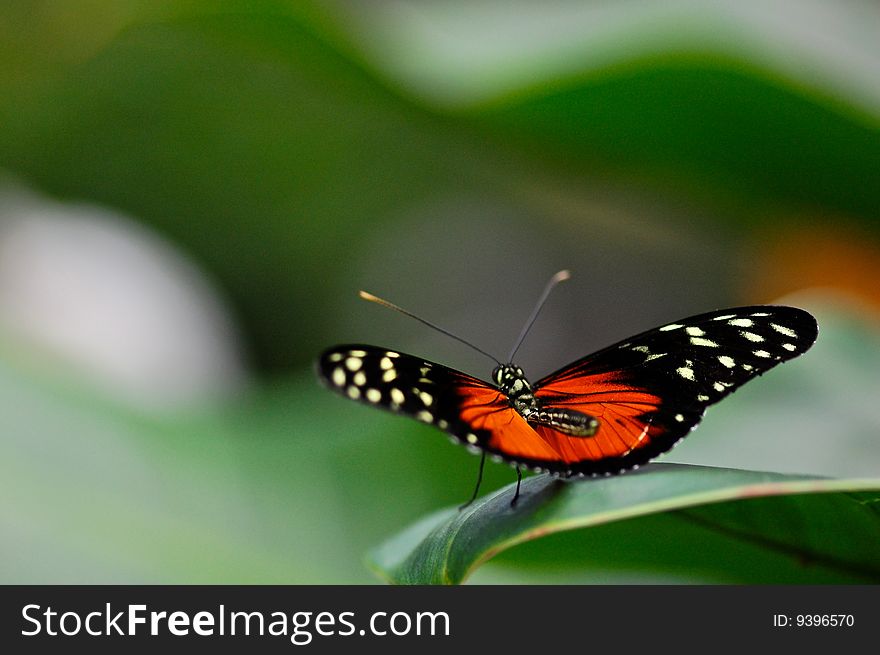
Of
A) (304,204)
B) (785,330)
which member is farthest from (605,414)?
(304,204)

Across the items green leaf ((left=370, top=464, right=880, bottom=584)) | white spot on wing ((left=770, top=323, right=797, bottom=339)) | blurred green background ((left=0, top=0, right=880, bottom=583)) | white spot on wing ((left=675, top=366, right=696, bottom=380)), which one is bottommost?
green leaf ((left=370, top=464, right=880, bottom=584))

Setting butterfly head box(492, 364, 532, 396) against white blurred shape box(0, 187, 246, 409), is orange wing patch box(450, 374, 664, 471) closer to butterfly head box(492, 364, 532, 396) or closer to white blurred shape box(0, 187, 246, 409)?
butterfly head box(492, 364, 532, 396)

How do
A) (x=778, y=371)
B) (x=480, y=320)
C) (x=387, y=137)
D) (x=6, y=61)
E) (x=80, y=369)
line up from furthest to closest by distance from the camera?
1. (x=480, y=320)
2. (x=387, y=137)
3. (x=6, y=61)
4. (x=80, y=369)
5. (x=778, y=371)

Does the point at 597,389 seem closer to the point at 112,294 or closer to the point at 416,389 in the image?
the point at 416,389

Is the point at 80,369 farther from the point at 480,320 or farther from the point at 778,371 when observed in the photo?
the point at 480,320

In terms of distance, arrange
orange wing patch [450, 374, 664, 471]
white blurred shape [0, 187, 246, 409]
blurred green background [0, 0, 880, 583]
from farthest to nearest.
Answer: white blurred shape [0, 187, 246, 409]
blurred green background [0, 0, 880, 583]
orange wing patch [450, 374, 664, 471]

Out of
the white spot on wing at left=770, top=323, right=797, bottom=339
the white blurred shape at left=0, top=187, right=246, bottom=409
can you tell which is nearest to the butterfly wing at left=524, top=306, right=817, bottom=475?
the white spot on wing at left=770, top=323, right=797, bottom=339

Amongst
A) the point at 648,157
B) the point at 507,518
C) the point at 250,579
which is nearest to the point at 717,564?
the point at 507,518

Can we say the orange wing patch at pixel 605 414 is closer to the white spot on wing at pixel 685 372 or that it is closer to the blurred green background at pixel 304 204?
→ the white spot on wing at pixel 685 372
